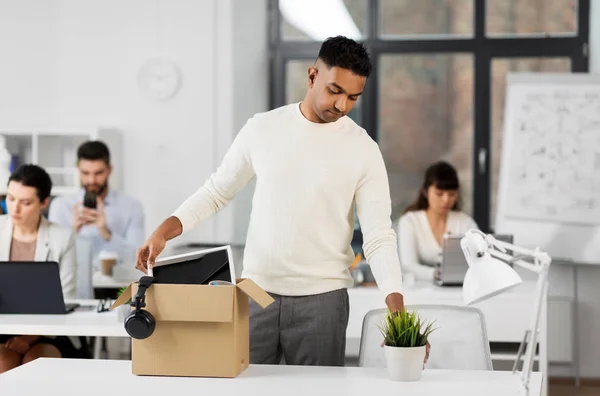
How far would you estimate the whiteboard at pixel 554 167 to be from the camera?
5.20 metres

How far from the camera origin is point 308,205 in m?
2.50

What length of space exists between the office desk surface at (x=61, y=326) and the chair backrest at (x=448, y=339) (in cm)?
89

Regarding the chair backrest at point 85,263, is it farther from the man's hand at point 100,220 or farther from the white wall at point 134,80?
the white wall at point 134,80

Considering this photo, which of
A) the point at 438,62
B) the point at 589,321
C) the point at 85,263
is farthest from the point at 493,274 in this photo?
the point at 438,62

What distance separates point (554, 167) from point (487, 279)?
351 cm

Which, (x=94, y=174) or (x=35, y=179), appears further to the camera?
(x=94, y=174)

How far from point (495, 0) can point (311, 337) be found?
166 inches

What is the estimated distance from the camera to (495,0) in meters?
6.17

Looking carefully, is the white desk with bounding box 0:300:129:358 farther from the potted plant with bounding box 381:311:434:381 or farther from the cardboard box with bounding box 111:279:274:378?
the potted plant with bounding box 381:311:434:381

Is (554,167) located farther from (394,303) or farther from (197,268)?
(197,268)

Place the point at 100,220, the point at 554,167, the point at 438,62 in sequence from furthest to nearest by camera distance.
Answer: the point at 438,62 → the point at 100,220 → the point at 554,167

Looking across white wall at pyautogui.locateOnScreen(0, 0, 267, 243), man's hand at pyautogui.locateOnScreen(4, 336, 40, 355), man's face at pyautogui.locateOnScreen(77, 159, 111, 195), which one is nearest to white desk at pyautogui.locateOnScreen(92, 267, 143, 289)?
man's face at pyautogui.locateOnScreen(77, 159, 111, 195)

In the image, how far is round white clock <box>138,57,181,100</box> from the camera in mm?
6195

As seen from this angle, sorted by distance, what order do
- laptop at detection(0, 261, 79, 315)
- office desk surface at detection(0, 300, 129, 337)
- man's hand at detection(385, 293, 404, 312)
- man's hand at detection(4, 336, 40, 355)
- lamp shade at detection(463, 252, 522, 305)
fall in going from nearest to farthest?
lamp shade at detection(463, 252, 522, 305) → man's hand at detection(385, 293, 404, 312) → office desk surface at detection(0, 300, 129, 337) → laptop at detection(0, 261, 79, 315) → man's hand at detection(4, 336, 40, 355)
